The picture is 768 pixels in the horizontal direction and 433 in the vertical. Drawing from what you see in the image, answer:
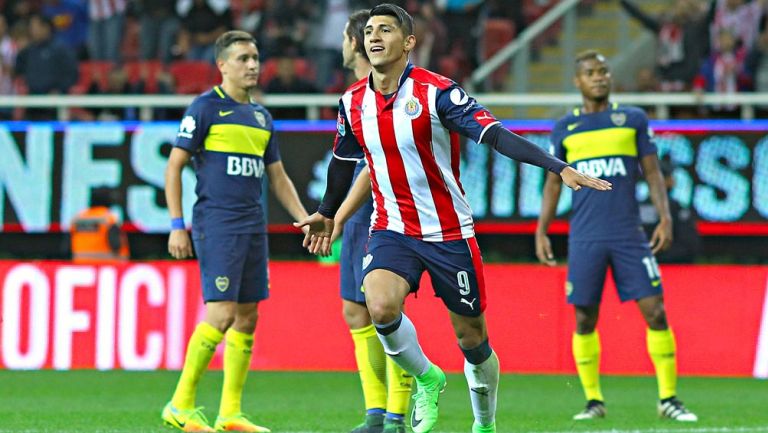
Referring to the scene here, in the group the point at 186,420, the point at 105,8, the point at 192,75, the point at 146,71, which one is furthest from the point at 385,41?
the point at 105,8

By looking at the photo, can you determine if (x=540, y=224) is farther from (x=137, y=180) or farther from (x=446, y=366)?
(x=137, y=180)

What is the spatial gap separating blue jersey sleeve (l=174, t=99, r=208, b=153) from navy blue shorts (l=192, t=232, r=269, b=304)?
1.76 ft

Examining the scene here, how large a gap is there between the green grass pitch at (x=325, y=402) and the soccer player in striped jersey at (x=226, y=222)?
15.3 inches

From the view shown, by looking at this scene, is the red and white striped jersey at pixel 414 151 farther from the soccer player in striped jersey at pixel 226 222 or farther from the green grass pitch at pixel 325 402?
the green grass pitch at pixel 325 402

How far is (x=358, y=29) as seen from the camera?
8.23 m

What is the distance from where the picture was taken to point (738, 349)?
12617 mm

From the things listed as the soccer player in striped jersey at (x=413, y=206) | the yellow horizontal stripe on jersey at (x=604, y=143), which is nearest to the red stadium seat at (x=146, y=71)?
the yellow horizontal stripe on jersey at (x=604, y=143)

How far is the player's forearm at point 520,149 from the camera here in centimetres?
653

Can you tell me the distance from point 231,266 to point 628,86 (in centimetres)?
990

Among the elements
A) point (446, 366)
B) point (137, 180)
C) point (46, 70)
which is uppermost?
point (46, 70)

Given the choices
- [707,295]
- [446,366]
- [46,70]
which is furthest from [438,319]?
[46,70]

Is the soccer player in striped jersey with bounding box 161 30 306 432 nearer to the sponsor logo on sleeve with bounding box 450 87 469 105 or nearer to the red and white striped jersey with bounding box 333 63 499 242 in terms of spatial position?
the red and white striped jersey with bounding box 333 63 499 242

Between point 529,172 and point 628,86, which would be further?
point 628,86

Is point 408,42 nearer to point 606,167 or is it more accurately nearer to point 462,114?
point 462,114
